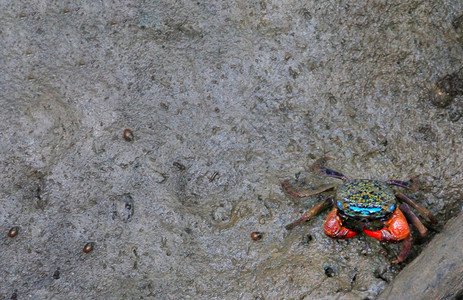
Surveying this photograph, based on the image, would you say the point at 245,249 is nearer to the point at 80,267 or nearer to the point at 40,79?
the point at 80,267

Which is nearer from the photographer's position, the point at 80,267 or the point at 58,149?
the point at 80,267

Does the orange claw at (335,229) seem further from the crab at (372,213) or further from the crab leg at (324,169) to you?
the crab leg at (324,169)

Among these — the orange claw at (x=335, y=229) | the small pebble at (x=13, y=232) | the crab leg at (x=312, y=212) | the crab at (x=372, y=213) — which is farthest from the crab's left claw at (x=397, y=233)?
the small pebble at (x=13, y=232)

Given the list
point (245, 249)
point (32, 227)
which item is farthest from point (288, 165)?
point (32, 227)

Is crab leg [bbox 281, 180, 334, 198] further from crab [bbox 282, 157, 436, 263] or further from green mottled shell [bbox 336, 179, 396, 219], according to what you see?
green mottled shell [bbox 336, 179, 396, 219]

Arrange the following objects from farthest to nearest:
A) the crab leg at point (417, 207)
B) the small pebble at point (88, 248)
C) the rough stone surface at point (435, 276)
Result: the small pebble at point (88, 248)
the crab leg at point (417, 207)
the rough stone surface at point (435, 276)

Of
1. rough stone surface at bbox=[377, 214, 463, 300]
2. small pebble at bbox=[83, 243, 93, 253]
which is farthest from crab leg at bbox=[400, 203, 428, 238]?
small pebble at bbox=[83, 243, 93, 253]

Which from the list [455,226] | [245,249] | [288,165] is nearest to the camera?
[455,226]
